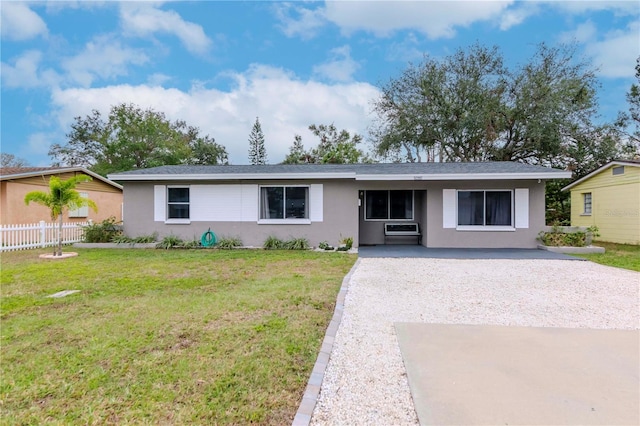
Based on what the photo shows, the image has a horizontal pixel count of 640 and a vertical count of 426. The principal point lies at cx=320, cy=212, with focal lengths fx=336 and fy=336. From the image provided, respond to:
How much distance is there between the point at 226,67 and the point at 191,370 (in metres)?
18.1

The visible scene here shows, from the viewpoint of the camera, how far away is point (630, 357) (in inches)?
124

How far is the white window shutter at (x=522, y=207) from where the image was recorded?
428 inches

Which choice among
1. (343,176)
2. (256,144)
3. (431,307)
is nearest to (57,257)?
(343,176)

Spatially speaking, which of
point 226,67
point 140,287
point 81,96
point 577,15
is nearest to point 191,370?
point 140,287

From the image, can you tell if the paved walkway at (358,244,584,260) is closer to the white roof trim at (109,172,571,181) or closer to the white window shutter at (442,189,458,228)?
the white window shutter at (442,189,458,228)

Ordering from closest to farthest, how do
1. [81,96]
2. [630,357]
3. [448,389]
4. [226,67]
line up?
[448,389] → [630,357] → [226,67] → [81,96]

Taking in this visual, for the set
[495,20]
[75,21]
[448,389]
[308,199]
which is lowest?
[448,389]

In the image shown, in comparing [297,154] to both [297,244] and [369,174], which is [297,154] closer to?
[369,174]

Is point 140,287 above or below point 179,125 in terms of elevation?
below

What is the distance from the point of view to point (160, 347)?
10.8 ft

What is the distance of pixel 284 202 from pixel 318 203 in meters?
1.18

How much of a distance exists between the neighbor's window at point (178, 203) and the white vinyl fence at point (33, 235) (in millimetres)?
4164

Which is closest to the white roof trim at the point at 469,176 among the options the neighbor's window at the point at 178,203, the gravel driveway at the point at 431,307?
the gravel driveway at the point at 431,307

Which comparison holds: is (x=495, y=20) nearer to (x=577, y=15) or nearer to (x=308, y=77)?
(x=577, y=15)
